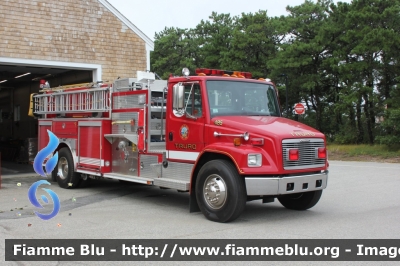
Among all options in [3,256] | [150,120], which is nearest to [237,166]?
[150,120]

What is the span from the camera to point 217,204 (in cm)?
780

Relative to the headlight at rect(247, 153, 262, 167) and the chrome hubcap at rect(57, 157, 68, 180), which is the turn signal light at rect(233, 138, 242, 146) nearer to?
the headlight at rect(247, 153, 262, 167)

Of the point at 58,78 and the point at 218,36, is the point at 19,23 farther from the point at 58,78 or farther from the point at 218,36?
the point at 218,36

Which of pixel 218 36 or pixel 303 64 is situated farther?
pixel 218 36

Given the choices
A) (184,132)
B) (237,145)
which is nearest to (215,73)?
(184,132)

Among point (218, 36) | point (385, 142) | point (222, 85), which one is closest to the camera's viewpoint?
point (222, 85)

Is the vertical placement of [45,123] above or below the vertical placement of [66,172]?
above

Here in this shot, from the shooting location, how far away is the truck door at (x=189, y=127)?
27.5 ft

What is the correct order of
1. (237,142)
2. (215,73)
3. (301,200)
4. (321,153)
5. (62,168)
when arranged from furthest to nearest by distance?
(62,168) < (301,200) < (215,73) < (321,153) < (237,142)

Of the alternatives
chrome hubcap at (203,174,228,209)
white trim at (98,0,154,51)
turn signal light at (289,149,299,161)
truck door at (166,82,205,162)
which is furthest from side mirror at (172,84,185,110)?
white trim at (98,0,154,51)

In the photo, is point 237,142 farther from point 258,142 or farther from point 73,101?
point 73,101

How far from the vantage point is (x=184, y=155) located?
8656 mm

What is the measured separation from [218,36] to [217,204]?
36422 millimetres

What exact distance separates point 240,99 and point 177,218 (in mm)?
2463
